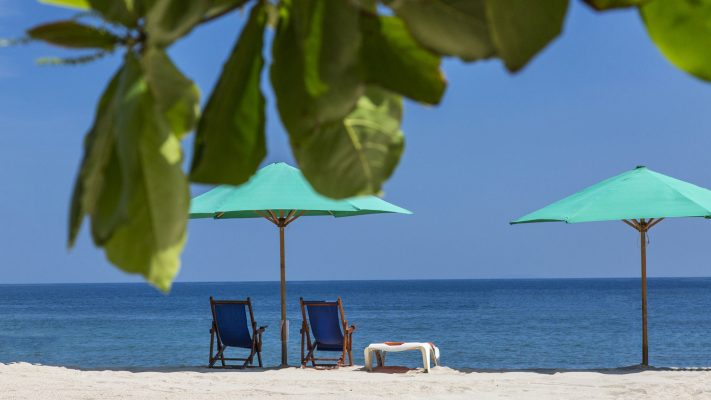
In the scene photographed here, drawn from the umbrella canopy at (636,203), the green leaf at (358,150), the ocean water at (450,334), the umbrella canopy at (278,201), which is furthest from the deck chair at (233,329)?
the ocean water at (450,334)

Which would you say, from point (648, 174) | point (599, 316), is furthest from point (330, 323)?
point (599, 316)

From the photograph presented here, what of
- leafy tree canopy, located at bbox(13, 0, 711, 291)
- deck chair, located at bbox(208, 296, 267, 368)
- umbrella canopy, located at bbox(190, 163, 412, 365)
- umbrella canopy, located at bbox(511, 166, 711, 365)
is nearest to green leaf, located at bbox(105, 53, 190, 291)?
leafy tree canopy, located at bbox(13, 0, 711, 291)

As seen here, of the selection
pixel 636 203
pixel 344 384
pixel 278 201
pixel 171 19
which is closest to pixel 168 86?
pixel 171 19

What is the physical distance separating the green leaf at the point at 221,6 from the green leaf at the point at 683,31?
0.58 feet

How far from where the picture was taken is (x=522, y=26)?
0.30m

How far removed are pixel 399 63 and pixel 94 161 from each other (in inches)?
5.6

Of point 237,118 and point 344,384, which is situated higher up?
point 237,118

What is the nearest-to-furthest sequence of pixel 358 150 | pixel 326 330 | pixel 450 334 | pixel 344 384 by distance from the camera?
pixel 358 150
pixel 344 384
pixel 326 330
pixel 450 334

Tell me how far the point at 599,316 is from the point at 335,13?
4849cm

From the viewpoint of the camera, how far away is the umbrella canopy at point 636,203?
27.6ft

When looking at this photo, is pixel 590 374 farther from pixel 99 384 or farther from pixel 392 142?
pixel 392 142

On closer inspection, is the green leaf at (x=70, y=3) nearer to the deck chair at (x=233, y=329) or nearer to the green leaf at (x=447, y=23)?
the green leaf at (x=447, y=23)

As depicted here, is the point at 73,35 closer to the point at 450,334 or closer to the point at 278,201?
the point at 278,201

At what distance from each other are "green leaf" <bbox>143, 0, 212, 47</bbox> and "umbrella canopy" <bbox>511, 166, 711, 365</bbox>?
27.8 feet
